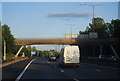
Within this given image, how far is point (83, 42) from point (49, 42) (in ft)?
32.3

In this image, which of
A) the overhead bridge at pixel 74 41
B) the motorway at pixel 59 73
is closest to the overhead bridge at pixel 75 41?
the overhead bridge at pixel 74 41

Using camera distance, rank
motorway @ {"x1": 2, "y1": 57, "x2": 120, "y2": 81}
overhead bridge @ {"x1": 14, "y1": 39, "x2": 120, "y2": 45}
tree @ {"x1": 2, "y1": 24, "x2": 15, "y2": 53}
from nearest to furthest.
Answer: motorway @ {"x1": 2, "y1": 57, "x2": 120, "y2": 81}
overhead bridge @ {"x1": 14, "y1": 39, "x2": 120, "y2": 45}
tree @ {"x1": 2, "y1": 24, "x2": 15, "y2": 53}

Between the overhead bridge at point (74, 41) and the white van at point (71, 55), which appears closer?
the white van at point (71, 55)

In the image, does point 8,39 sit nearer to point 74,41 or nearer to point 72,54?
point 74,41

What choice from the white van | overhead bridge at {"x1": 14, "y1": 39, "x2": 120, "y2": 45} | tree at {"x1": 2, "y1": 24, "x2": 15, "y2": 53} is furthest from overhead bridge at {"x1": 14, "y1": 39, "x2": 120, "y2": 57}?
the white van

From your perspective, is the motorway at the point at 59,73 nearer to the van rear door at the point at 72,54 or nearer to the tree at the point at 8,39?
the van rear door at the point at 72,54

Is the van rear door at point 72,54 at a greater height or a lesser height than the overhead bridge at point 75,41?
lesser

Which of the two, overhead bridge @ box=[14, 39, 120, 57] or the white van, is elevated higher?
overhead bridge @ box=[14, 39, 120, 57]

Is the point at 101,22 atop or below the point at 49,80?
atop

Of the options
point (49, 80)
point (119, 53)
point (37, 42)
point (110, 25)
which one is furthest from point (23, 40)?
point (49, 80)

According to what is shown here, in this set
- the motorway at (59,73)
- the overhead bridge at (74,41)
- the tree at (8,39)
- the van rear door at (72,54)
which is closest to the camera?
the motorway at (59,73)

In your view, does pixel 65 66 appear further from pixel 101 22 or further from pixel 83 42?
pixel 101 22

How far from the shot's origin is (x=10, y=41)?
95.6m

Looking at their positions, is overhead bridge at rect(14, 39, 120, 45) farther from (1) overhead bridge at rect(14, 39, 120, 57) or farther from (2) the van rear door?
(2) the van rear door
